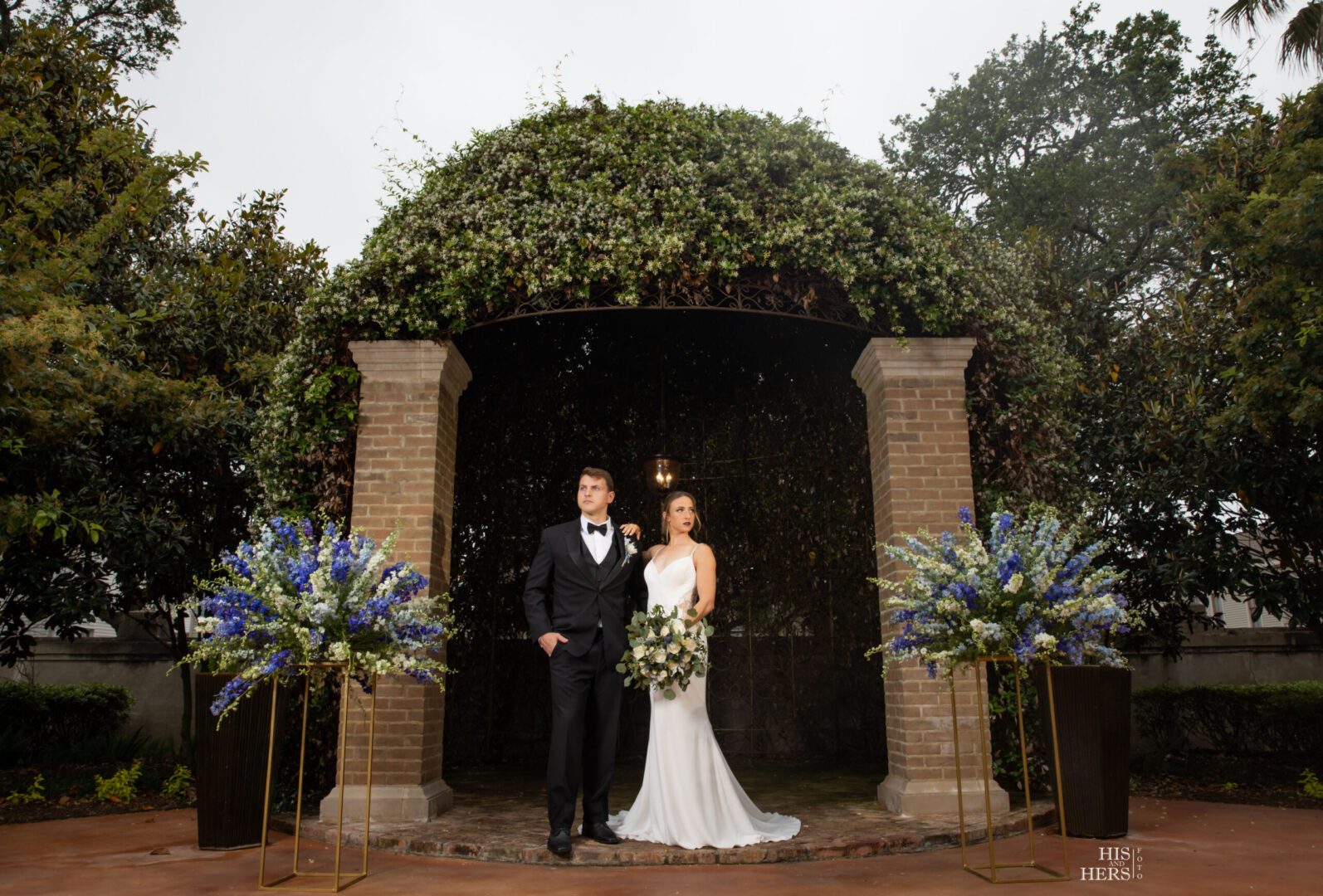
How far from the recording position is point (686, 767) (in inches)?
183

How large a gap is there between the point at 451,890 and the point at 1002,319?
15.9ft

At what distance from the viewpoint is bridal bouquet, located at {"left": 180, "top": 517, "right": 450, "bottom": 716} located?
3.87m

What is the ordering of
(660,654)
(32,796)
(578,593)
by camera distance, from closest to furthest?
(660,654) → (578,593) → (32,796)

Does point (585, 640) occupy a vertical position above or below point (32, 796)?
above

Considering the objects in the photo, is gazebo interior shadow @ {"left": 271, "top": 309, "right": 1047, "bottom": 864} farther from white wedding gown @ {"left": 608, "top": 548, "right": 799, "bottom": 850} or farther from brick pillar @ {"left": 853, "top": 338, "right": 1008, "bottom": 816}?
white wedding gown @ {"left": 608, "top": 548, "right": 799, "bottom": 850}

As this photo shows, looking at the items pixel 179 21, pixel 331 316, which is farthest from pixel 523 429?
→ pixel 179 21

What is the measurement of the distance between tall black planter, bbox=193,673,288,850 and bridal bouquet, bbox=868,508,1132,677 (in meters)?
3.46

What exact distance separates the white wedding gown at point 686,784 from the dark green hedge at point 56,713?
24.3ft

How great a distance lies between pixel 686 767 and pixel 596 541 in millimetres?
1290

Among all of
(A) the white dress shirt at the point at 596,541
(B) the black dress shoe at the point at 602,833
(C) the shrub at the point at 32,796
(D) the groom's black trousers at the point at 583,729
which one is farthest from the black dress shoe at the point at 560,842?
(C) the shrub at the point at 32,796

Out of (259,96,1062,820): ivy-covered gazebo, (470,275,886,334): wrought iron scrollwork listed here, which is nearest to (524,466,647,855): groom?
(259,96,1062,820): ivy-covered gazebo

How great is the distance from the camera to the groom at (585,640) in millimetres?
4516

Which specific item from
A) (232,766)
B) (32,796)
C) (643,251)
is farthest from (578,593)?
(32,796)

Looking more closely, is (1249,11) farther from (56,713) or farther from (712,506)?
(56,713)
